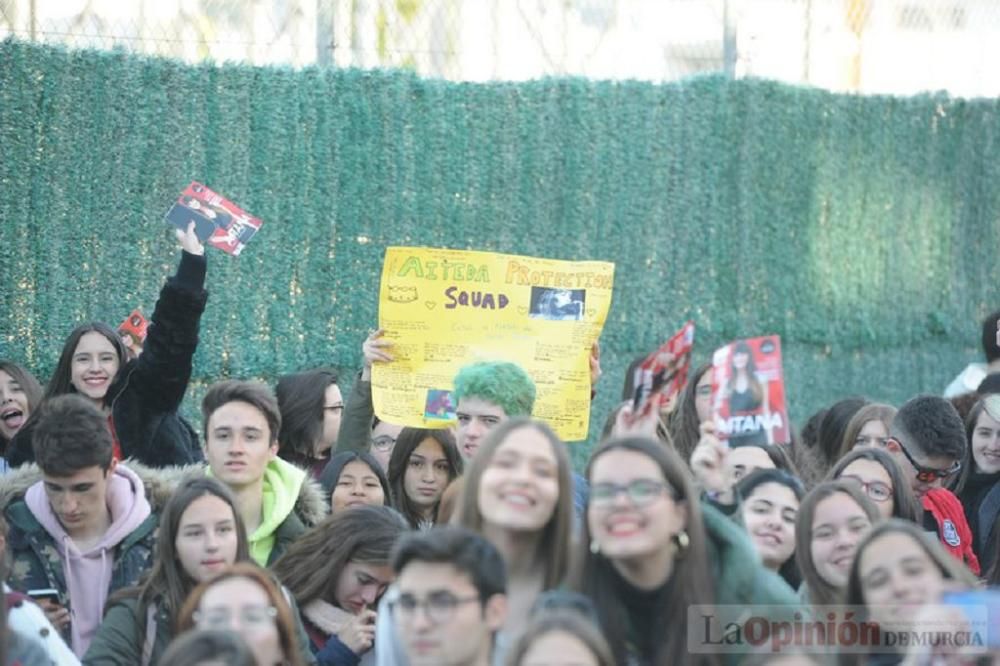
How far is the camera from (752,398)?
6.50 meters

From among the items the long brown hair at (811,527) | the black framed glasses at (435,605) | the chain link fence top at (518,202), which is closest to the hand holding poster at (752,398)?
the long brown hair at (811,527)

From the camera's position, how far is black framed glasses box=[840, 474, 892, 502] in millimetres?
7293

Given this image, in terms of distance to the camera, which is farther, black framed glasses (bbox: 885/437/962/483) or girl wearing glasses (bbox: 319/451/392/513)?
black framed glasses (bbox: 885/437/962/483)

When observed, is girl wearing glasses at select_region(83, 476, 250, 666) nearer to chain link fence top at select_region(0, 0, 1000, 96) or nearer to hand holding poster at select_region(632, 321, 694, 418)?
hand holding poster at select_region(632, 321, 694, 418)

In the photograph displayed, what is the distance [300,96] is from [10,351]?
2325mm

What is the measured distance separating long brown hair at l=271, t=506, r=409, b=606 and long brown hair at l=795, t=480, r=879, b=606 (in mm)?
1432

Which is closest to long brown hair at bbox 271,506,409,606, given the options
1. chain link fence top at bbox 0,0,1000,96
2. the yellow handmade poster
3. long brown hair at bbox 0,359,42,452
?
the yellow handmade poster

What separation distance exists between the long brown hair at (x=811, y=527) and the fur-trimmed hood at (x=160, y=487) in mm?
1899

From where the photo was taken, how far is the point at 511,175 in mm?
11578

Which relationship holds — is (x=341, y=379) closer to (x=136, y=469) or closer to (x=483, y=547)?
(x=136, y=469)

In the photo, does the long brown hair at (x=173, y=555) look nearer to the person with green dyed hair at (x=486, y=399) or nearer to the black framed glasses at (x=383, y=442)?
the person with green dyed hair at (x=486, y=399)

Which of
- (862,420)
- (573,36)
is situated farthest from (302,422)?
(573,36)

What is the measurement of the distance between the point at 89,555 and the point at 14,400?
2.14 m

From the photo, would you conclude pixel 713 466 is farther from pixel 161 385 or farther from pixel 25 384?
pixel 25 384
